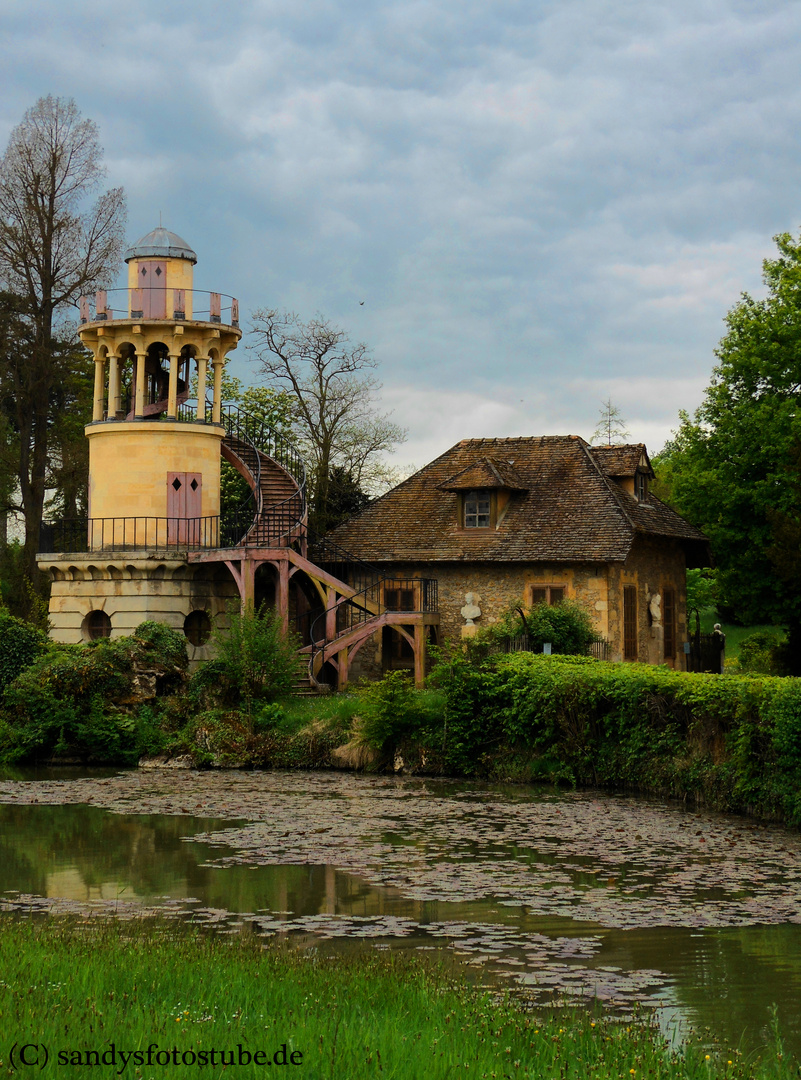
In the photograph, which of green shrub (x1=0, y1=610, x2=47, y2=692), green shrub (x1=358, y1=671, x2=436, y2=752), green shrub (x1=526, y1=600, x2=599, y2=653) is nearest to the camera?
green shrub (x1=358, y1=671, x2=436, y2=752)

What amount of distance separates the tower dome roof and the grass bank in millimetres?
27678

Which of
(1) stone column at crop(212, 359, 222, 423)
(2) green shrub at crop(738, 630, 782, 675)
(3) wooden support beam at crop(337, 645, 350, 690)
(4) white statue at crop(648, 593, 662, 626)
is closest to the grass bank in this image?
(3) wooden support beam at crop(337, 645, 350, 690)

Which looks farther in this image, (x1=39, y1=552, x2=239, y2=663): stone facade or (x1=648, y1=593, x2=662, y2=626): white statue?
(x1=648, y1=593, x2=662, y2=626): white statue

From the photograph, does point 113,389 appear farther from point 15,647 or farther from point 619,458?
point 619,458

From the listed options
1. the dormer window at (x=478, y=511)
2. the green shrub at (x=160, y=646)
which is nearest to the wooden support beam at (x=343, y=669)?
the green shrub at (x=160, y=646)

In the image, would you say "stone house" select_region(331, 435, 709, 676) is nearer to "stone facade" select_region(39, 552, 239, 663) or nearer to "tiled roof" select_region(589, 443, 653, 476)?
"tiled roof" select_region(589, 443, 653, 476)

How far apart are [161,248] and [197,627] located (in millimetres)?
10184

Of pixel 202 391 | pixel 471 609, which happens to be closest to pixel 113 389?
pixel 202 391

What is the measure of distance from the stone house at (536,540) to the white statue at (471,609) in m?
0.05

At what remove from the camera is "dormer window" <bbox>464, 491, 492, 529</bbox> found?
114 ft

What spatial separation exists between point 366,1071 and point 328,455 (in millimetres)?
37969

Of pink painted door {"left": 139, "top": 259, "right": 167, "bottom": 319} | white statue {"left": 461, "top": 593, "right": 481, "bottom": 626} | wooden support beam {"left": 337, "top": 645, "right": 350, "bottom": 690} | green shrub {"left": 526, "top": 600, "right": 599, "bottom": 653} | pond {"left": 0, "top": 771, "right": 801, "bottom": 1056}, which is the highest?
pink painted door {"left": 139, "top": 259, "right": 167, "bottom": 319}

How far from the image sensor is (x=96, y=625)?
3475 cm

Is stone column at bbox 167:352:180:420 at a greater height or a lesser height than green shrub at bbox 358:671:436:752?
greater
